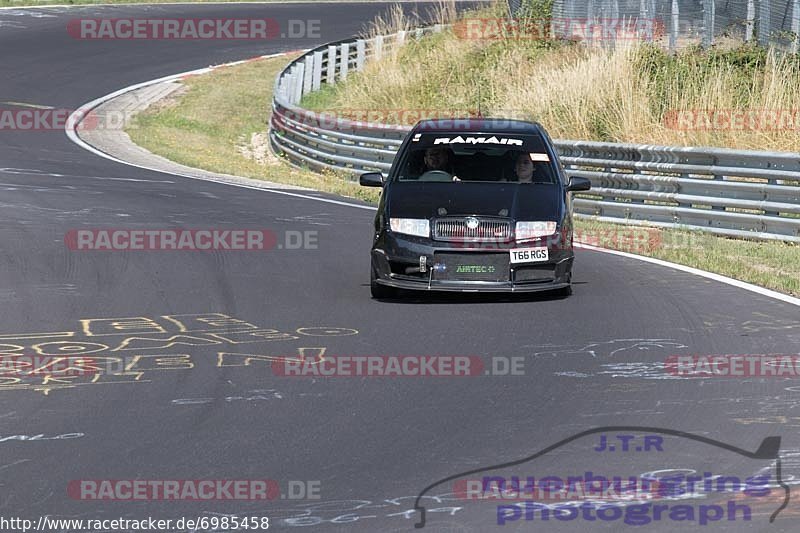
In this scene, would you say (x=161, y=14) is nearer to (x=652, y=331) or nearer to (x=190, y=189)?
(x=190, y=189)

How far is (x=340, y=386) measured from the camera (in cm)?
868

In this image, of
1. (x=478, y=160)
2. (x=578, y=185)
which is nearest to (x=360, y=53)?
(x=478, y=160)

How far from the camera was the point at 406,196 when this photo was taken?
492 inches

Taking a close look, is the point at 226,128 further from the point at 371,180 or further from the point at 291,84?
the point at 371,180

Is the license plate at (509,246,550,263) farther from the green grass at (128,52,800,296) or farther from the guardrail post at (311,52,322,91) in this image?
the guardrail post at (311,52,322,91)

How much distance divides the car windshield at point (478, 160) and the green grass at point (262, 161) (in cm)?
219

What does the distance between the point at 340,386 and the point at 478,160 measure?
5.00 m

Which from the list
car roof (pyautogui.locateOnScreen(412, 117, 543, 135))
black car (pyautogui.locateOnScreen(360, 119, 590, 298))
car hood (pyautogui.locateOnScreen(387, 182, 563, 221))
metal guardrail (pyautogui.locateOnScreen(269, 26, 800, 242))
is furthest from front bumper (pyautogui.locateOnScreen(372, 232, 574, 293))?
metal guardrail (pyautogui.locateOnScreen(269, 26, 800, 242))

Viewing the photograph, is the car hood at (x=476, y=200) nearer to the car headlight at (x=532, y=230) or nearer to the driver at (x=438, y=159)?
the car headlight at (x=532, y=230)

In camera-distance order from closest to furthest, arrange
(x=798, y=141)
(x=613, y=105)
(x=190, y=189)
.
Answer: (x=798, y=141), (x=190, y=189), (x=613, y=105)

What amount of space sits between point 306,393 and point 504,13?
1122 inches

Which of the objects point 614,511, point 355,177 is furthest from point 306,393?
point 355,177

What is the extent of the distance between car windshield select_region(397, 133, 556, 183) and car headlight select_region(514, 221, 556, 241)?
999 mm

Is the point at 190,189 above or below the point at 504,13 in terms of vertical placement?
below
